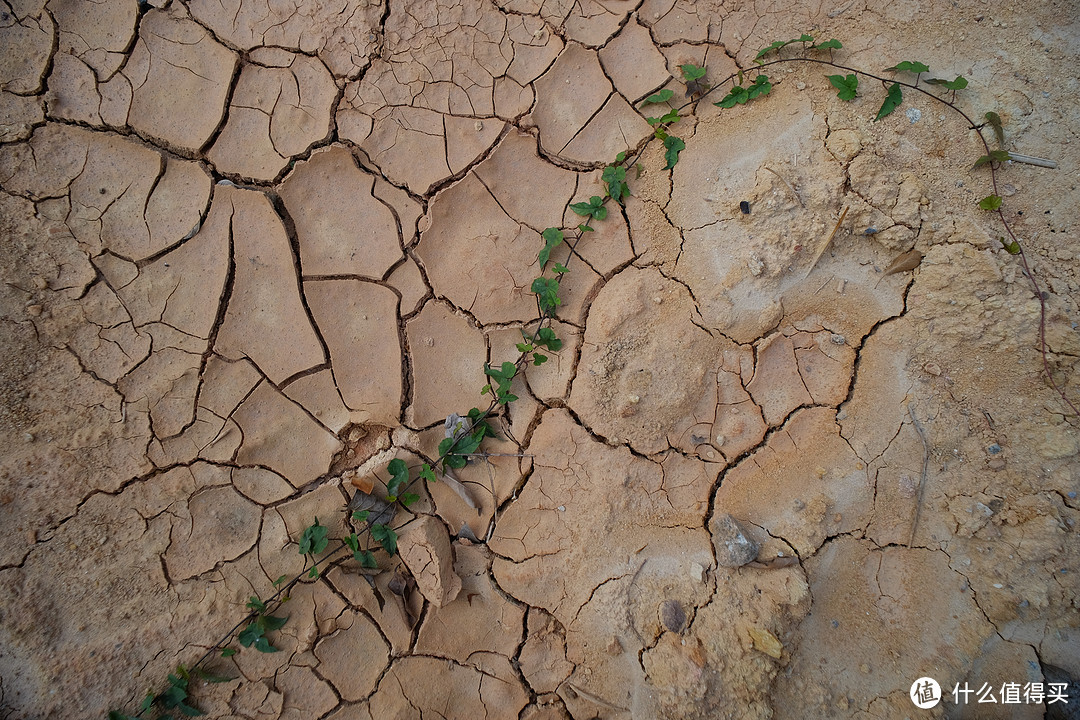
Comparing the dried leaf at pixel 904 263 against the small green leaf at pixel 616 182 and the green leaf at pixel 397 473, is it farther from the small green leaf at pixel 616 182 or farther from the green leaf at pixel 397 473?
the green leaf at pixel 397 473

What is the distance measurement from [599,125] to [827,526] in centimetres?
193

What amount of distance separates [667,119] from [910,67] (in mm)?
995

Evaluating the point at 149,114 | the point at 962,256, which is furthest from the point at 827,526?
the point at 149,114

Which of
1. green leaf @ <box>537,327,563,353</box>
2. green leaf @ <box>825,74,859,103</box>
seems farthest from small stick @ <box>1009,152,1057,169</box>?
green leaf @ <box>537,327,563,353</box>

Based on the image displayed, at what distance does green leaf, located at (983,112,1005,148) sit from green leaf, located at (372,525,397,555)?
2.93m

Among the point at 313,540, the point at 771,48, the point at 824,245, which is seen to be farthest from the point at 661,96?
the point at 313,540

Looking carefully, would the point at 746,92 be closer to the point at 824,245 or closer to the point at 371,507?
the point at 824,245

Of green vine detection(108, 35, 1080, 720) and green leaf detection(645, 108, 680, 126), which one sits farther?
green leaf detection(645, 108, 680, 126)

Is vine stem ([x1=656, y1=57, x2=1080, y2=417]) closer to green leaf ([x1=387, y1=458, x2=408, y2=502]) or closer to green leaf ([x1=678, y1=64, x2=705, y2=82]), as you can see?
green leaf ([x1=678, y1=64, x2=705, y2=82])

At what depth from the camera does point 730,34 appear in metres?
2.52

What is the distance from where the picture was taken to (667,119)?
2.46 meters

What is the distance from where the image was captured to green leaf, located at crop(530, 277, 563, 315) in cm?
234

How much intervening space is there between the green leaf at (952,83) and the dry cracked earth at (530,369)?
11cm

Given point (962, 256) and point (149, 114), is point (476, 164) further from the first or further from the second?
point (962, 256)
